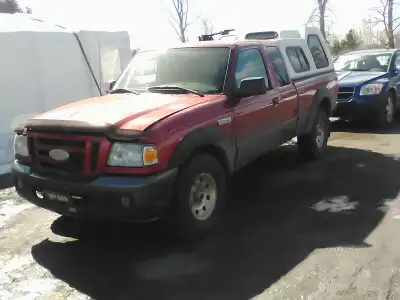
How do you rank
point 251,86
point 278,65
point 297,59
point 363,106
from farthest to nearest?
point 363,106
point 297,59
point 278,65
point 251,86

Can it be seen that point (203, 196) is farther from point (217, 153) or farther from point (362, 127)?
point (362, 127)

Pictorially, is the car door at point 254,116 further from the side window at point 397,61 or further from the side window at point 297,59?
the side window at point 397,61

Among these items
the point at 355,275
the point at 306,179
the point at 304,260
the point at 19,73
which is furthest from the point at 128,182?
the point at 19,73

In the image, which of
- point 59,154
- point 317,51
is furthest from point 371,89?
point 59,154

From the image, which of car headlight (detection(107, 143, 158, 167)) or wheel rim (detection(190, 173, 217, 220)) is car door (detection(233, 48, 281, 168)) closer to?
wheel rim (detection(190, 173, 217, 220))

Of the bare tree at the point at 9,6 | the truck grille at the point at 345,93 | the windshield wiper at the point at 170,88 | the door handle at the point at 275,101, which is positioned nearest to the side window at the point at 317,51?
the door handle at the point at 275,101

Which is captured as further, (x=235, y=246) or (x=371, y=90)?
(x=371, y=90)

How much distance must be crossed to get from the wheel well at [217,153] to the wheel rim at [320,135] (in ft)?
9.33

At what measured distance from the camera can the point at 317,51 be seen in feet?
24.7

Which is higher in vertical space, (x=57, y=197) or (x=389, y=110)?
(x=57, y=197)

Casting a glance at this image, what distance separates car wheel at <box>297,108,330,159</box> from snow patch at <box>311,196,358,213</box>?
1.78 m

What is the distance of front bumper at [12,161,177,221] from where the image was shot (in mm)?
3662

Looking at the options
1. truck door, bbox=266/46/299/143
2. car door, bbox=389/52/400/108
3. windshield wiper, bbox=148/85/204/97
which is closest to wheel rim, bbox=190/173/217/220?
windshield wiper, bbox=148/85/204/97

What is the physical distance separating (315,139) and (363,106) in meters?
2.95
